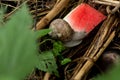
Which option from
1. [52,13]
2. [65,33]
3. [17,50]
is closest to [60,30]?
[65,33]

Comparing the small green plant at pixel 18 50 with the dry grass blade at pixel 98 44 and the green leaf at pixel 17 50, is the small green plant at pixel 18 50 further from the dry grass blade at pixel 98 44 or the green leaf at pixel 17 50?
the dry grass blade at pixel 98 44

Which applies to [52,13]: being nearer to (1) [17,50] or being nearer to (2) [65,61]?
(2) [65,61]

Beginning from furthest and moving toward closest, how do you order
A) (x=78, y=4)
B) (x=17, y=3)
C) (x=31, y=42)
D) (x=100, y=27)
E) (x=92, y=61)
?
(x=17, y=3) → (x=78, y=4) → (x=100, y=27) → (x=92, y=61) → (x=31, y=42)

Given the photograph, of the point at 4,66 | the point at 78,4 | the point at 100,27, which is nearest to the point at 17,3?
the point at 78,4

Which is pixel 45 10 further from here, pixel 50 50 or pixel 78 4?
pixel 50 50

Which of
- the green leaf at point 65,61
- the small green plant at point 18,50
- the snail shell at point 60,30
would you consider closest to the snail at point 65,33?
the snail shell at point 60,30
